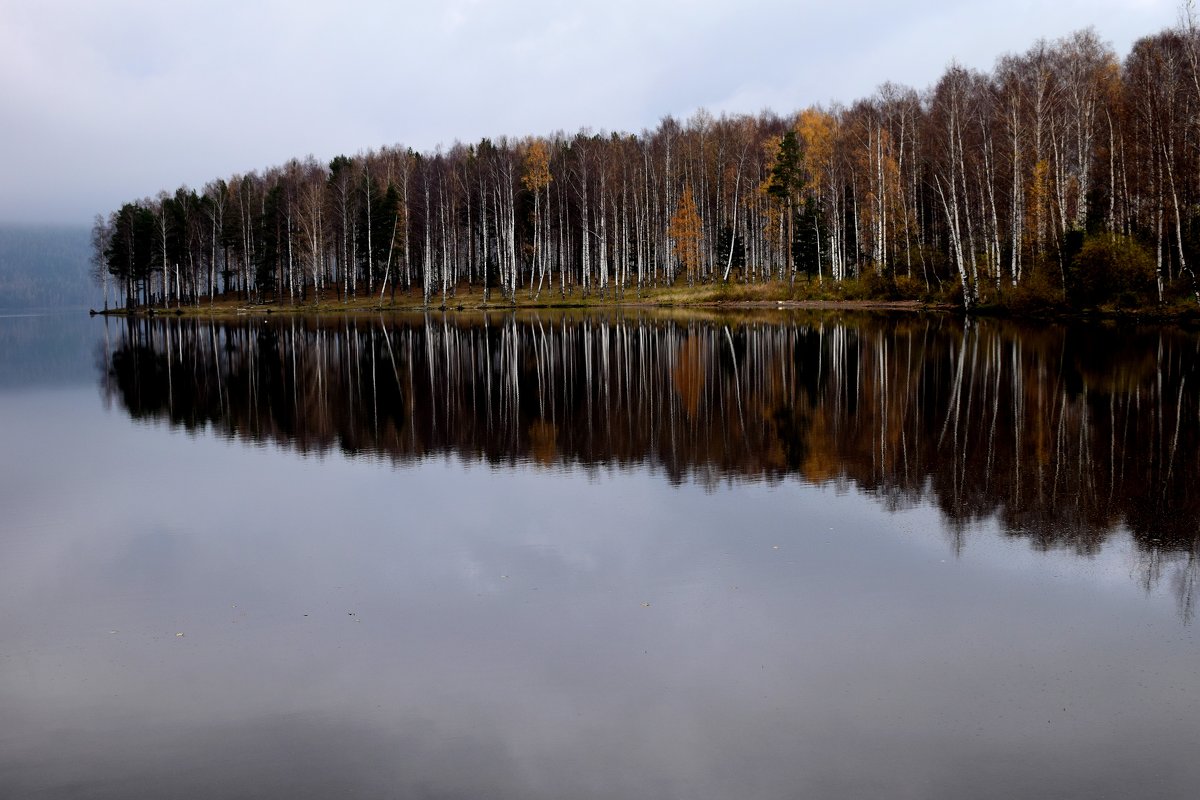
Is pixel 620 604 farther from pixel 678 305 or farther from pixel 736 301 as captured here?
pixel 678 305

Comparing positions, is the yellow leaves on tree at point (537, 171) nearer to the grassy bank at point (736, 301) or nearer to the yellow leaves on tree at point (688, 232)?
the grassy bank at point (736, 301)

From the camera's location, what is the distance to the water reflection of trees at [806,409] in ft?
41.2

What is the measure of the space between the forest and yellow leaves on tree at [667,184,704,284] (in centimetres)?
24

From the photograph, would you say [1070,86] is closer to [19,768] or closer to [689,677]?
[689,677]

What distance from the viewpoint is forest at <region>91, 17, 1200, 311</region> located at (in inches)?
1767

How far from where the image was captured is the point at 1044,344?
32.2 meters

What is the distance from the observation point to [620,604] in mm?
8406

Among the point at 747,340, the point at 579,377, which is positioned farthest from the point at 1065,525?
the point at 747,340

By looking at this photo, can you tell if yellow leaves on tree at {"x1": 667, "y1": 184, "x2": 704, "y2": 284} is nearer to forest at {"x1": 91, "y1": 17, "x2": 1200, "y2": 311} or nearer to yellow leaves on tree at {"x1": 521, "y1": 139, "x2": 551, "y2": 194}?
forest at {"x1": 91, "y1": 17, "x2": 1200, "y2": 311}

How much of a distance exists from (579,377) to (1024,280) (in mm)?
32354

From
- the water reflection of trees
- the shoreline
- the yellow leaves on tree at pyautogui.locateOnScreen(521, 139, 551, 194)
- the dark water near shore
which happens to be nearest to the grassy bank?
the shoreline

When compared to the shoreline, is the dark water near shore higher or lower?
lower

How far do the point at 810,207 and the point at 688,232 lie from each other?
1050 cm

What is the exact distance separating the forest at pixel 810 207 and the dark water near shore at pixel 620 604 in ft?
97.8
